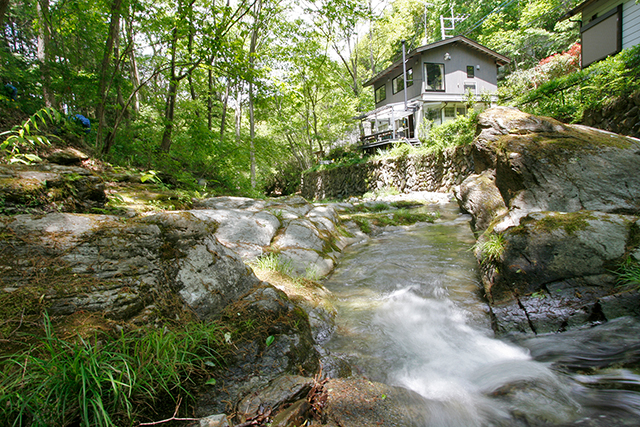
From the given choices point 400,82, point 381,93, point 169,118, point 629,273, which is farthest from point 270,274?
point 381,93

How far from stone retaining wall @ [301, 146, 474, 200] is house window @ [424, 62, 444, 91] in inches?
349

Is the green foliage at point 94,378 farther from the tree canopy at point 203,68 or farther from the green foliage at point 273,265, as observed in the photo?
the tree canopy at point 203,68

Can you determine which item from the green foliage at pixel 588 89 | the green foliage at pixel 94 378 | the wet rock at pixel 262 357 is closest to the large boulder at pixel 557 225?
the wet rock at pixel 262 357

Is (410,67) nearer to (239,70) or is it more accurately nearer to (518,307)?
(239,70)

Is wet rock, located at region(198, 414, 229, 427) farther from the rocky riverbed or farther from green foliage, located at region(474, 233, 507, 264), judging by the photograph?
green foliage, located at region(474, 233, 507, 264)

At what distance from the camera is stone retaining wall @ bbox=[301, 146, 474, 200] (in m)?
14.3

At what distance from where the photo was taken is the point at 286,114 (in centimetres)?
2155

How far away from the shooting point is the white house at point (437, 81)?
A: 879 inches

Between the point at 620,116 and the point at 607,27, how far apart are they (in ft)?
39.5

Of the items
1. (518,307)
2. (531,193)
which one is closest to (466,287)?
(518,307)

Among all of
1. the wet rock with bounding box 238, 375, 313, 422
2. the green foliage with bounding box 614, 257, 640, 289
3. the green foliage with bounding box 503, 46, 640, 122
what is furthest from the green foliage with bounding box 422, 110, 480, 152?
the wet rock with bounding box 238, 375, 313, 422

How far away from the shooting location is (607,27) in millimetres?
14828

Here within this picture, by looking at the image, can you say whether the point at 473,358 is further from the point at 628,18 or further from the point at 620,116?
the point at 628,18

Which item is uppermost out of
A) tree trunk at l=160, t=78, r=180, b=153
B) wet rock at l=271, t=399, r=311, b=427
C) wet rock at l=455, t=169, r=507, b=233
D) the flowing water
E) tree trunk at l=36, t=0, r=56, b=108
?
tree trunk at l=36, t=0, r=56, b=108
